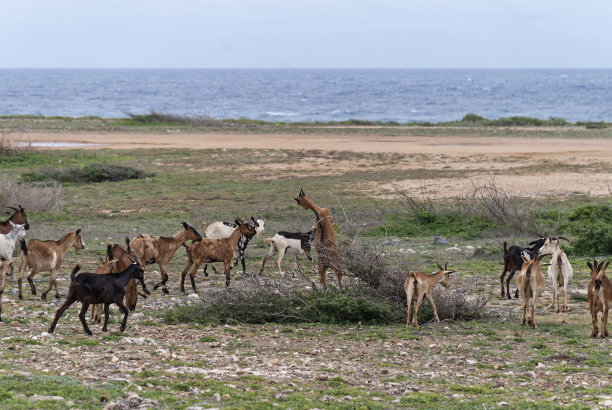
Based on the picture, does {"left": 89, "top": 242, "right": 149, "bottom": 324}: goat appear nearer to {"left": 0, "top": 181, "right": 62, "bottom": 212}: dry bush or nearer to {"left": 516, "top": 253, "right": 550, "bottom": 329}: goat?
{"left": 516, "top": 253, "right": 550, "bottom": 329}: goat

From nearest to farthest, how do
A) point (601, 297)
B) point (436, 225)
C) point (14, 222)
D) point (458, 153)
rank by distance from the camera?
1. point (601, 297)
2. point (14, 222)
3. point (436, 225)
4. point (458, 153)

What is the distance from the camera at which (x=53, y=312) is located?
34.9 feet

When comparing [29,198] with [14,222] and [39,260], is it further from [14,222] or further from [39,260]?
[39,260]

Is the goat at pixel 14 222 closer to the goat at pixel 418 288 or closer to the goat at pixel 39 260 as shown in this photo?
the goat at pixel 39 260

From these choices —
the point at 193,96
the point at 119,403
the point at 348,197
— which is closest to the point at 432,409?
the point at 119,403

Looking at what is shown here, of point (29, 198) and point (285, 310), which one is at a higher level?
point (285, 310)

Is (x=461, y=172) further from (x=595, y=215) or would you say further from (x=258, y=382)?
(x=258, y=382)


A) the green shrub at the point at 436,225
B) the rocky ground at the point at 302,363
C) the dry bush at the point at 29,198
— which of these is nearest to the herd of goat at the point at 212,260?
the rocky ground at the point at 302,363

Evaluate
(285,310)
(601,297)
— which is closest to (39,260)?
(285,310)

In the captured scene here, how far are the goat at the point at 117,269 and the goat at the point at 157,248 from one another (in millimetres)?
1192

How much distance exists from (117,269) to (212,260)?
2.39 metres

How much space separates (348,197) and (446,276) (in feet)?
44.4

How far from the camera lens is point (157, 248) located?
41.5ft

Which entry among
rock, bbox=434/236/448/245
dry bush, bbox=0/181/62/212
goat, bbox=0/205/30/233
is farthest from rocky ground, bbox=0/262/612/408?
dry bush, bbox=0/181/62/212
